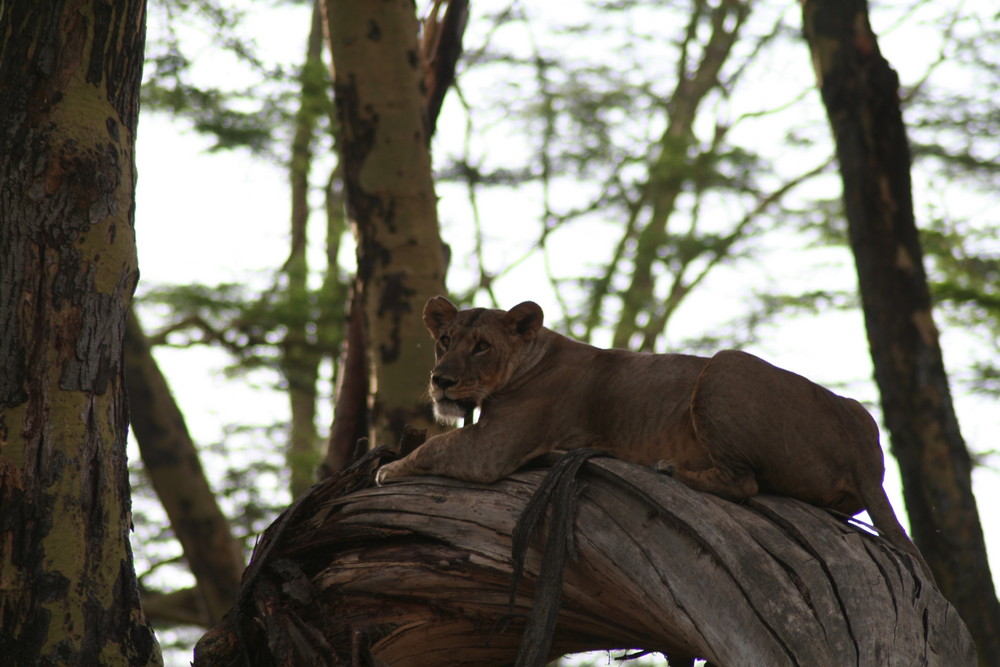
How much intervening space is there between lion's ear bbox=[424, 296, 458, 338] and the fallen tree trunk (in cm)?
110

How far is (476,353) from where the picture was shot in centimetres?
601

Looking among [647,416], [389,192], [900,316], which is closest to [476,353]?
[647,416]

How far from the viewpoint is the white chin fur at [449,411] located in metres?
5.98

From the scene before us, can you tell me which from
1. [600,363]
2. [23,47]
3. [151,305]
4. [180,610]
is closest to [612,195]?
[151,305]

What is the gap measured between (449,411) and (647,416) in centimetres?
110

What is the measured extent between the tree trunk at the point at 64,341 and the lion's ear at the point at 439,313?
1935 millimetres

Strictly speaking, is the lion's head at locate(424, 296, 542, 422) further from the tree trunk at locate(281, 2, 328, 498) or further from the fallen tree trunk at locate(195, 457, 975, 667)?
the tree trunk at locate(281, 2, 328, 498)

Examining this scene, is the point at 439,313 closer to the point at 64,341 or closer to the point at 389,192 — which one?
the point at 389,192

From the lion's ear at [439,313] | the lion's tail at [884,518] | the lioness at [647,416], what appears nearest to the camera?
the lion's tail at [884,518]

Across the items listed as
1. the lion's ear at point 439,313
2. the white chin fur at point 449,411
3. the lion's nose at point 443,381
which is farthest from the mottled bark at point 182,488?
the lion's nose at point 443,381

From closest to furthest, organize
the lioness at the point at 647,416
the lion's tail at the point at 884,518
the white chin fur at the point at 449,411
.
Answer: the lion's tail at the point at 884,518 < the lioness at the point at 647,416 < the white chin fur at the point at 449,411

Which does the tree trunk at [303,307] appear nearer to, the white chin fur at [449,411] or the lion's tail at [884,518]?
the white chin fur at [449,411]

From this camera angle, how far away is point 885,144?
9.70 metres

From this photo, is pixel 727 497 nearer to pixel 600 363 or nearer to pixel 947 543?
pixel 600 363
